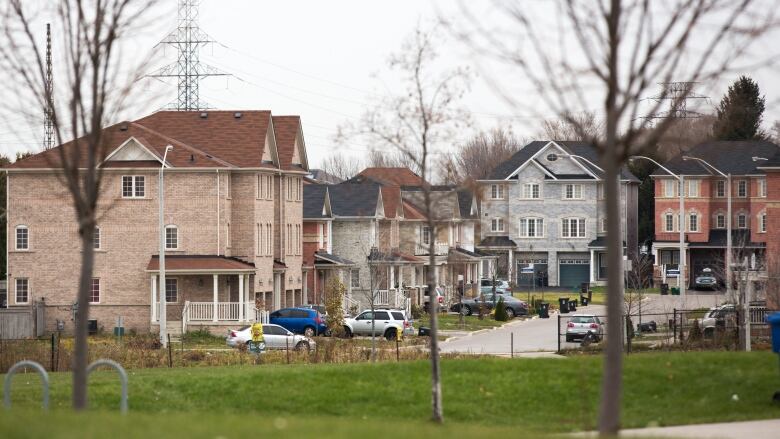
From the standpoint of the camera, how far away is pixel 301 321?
52375 millimetres

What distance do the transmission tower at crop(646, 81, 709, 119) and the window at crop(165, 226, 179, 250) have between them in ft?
134

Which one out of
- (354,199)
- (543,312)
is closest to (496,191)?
(354,199)

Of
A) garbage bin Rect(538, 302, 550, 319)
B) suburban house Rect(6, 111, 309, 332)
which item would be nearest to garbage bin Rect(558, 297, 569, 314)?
garbage bin Rect(538, 302, 550, 319)

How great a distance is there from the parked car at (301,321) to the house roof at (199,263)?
97.4 inches

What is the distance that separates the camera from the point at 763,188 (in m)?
80.0

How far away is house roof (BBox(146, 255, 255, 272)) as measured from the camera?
5234 cm

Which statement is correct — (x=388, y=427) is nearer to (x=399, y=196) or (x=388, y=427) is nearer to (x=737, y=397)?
(x=737, y=397)

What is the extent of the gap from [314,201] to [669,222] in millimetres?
34550

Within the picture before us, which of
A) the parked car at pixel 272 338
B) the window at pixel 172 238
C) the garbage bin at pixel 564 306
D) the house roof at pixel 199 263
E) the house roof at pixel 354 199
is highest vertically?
the house roof at pixel 354 199

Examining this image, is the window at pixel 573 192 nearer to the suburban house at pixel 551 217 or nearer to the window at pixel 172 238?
the suburban house at pixel 551 217

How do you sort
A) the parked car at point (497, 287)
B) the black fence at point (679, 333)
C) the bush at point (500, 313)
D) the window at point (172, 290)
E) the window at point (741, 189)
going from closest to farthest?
the black fence at point (679, 333) < the window at point (172, 290) < the bush at point (500, 313) < the parked car at point (497, 287) < the window at point (741, 189)

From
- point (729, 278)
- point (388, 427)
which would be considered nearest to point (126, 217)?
point (729, 278)

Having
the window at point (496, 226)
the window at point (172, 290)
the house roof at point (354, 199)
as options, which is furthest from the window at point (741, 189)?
the window at point (172, 290)

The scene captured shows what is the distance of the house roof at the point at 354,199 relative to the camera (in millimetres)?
72625
